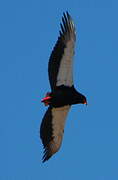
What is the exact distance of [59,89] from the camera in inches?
3036

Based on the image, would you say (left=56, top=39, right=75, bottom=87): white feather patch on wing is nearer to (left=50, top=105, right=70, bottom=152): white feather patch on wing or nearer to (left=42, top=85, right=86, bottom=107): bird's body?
(left=42, top=85, right=86, bottom=107): bird's body

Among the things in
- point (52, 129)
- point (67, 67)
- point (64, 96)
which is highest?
point (67, 67)

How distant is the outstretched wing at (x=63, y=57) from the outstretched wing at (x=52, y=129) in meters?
1.00

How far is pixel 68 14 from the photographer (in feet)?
254

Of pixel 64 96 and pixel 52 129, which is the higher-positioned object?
pixel 64 96

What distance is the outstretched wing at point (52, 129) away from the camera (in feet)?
254

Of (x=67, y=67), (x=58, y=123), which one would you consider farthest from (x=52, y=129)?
(x=67, y=67)

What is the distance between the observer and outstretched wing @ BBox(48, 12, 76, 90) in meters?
76.9

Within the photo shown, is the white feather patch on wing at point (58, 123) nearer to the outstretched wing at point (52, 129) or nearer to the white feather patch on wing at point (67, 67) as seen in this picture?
the outstretched wing at point (52, 129)

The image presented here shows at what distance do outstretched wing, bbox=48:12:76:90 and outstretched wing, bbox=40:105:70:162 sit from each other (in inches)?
39.5

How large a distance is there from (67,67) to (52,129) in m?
2.19

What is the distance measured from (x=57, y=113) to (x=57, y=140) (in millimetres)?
866

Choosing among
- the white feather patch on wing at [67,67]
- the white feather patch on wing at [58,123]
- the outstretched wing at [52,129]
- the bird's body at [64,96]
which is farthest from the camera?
Answer: the white feather patch on wing at [58,123]

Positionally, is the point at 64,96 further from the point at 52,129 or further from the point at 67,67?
the point at 52,129
